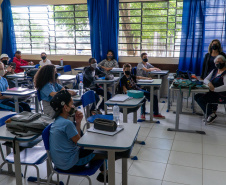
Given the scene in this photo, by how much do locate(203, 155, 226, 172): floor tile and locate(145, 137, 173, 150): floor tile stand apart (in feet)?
1.81

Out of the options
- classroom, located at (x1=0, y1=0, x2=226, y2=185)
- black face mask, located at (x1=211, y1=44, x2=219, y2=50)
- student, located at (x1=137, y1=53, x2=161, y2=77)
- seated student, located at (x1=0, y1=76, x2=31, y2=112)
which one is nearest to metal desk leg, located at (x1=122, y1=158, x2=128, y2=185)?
classroom, located at (x1=0, y1=0, x2=226, y2=185)

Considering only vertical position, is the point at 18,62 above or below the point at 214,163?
above

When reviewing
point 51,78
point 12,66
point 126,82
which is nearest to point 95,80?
point 126,82

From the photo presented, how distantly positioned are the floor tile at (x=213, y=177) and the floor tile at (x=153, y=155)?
53 cm

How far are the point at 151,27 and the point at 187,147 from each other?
4261 millimetres

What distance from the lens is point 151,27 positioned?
6914 mm

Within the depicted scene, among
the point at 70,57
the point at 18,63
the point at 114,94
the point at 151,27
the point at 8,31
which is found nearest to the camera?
the point at 114,94

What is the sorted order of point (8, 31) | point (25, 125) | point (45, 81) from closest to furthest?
1. point (25, 125)
2. point (45, 81)
3. point (8, 31)

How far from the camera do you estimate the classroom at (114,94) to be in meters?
2.19

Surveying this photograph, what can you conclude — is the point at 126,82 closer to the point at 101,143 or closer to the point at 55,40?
Answer: the point at 101,143

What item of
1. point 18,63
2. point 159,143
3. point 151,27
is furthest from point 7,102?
point 151,27

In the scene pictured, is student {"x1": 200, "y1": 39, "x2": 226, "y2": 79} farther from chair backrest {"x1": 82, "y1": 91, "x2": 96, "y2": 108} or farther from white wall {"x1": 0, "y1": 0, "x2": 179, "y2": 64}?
chair backrest {"x1": 82, "y1": 91, "x2": 96, "y2": 108}

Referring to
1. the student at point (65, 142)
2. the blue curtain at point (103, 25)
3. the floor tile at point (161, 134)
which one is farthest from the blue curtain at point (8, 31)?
the student at point (65, 142)

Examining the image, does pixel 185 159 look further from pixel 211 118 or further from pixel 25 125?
pixel 25 125
